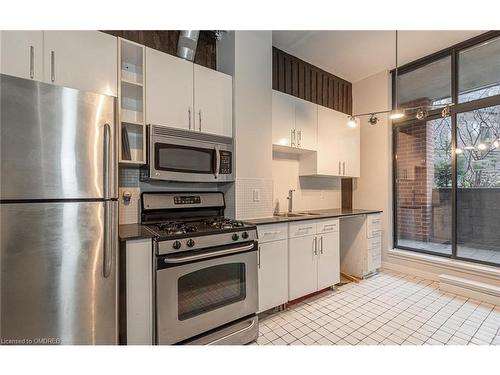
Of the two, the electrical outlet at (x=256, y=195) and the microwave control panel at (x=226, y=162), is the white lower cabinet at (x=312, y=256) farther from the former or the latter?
the microwave control panel at (x=226, y=162)

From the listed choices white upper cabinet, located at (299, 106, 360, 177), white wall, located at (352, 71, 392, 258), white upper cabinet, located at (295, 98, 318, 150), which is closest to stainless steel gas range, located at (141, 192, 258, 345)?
white upper cabinet, located at (295, 98, 318, 150)

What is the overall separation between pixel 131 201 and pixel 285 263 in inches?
62.0

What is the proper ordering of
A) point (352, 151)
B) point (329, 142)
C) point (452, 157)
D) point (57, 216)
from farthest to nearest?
point (352, 151) → point (329, 142) → point (452, 157) → point (57, 216)

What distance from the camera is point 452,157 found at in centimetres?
315

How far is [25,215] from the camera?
120 cm

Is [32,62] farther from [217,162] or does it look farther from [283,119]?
[283,119]

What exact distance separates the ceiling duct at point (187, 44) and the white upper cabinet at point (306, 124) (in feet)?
A: 4.59

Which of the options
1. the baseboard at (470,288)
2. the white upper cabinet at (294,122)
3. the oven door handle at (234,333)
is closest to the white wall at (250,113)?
the white upper cabinet at (294,122)

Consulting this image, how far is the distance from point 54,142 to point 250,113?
1.71 metres

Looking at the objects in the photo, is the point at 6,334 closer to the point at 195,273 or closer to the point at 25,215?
the point at 25,215

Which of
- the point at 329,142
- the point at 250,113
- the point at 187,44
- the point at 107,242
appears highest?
the point at 187,44

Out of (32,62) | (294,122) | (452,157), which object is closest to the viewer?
(32,62)

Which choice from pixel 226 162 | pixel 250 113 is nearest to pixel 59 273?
pixel 226 162

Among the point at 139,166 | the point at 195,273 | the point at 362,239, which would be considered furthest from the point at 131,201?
the point at 362,239
